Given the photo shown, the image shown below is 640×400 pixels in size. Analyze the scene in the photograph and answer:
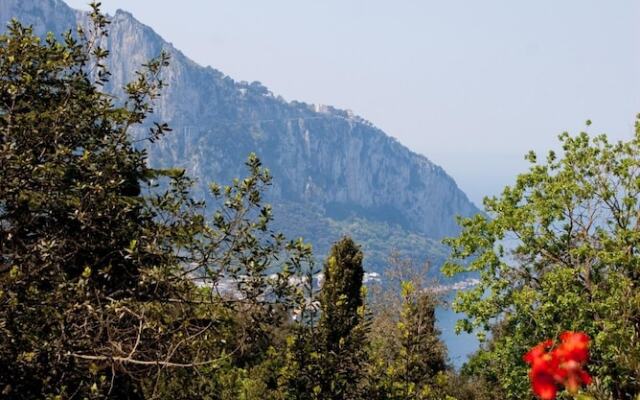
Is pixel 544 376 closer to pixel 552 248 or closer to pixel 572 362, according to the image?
pixel 572 362

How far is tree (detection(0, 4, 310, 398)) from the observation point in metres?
6.43

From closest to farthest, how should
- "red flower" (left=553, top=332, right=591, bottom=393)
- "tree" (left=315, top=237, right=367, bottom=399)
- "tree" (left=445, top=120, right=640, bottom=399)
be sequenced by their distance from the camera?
"red flower" (left=553, top=332, right=591, bottom=393)
"tree" (left=315, top=237, right=367, bottom=399)
"tree" (left=445, top=120, right=640, bottom=399)

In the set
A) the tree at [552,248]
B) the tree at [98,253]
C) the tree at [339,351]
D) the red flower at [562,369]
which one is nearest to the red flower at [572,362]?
the red flower at [562,369]

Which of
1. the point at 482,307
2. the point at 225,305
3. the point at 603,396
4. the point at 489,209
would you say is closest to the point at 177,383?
the point at 225,305

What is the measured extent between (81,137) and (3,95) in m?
0.98

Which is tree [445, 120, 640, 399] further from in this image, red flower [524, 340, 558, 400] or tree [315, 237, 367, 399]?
red flower [524, 340, 558, 400]

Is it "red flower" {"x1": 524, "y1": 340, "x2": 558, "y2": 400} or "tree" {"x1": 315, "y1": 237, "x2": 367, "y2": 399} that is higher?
"red flower" {"x1": 524, "y1": 340, "x2": 558, "y2": 400}

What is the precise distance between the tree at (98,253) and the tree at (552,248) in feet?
40.6

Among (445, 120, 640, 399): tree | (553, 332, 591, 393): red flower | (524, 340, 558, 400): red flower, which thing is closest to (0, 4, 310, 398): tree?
(524, 340, 558, 400): red flower

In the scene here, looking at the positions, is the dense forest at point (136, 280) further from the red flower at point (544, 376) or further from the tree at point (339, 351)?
the red flower at point (544, 376)

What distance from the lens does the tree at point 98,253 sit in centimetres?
643

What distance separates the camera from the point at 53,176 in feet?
22.5

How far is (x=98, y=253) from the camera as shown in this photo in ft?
25.7

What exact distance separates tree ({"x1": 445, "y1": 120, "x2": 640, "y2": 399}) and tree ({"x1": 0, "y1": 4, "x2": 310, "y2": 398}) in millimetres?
12361
